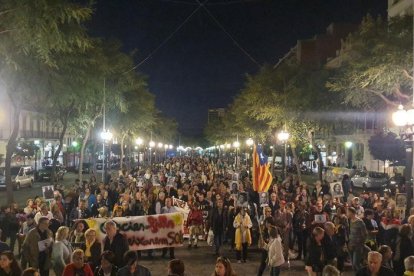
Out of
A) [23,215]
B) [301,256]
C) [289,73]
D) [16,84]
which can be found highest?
[289,73]

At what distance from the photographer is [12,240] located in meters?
13.6

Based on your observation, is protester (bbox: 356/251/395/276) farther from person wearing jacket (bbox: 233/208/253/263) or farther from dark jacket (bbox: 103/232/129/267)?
person wearing jacket (bbox: 233/208/253/263)

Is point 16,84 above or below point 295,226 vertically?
above


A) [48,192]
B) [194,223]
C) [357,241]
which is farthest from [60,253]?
[48,192]

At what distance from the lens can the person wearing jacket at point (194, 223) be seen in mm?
15789

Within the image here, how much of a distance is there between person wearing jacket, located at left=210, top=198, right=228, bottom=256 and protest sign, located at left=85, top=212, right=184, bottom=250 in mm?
1648

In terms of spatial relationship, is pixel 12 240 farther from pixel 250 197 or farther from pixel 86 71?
pixel 86 71

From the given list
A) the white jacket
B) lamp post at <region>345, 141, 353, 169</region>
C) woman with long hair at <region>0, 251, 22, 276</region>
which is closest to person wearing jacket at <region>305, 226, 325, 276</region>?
the white jacket

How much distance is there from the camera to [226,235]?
1623cm

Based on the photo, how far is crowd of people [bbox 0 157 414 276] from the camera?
779 centimetres

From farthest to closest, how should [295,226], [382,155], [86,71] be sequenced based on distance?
1. [382,155]
2. [86,71]
3. [295,226]

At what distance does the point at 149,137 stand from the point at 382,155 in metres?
39.0

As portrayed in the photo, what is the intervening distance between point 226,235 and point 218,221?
1.40 metres

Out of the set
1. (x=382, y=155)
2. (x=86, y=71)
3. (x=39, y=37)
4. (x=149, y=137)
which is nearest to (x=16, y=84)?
(x=86, y=71)
